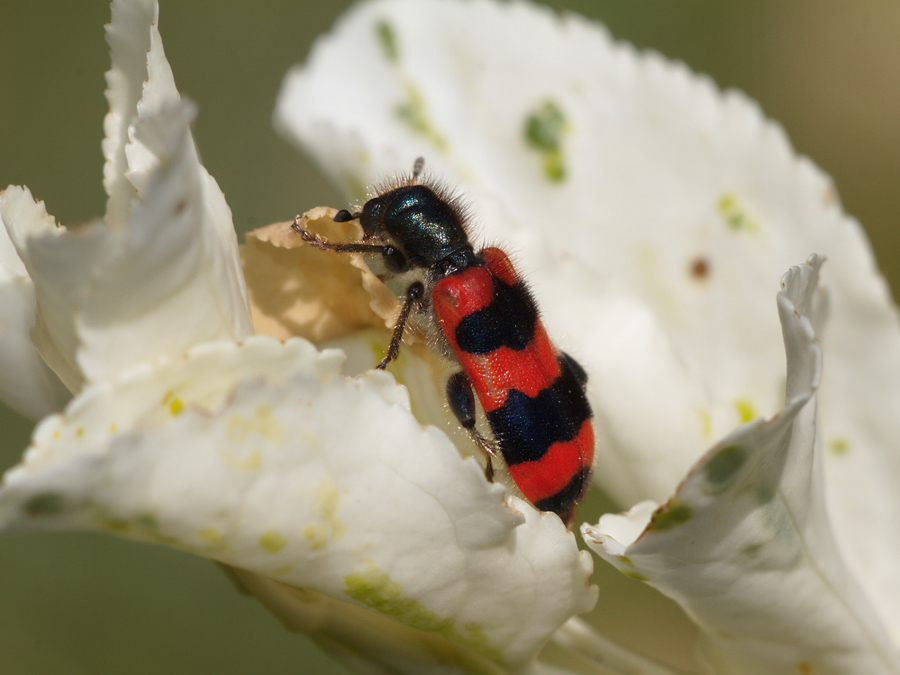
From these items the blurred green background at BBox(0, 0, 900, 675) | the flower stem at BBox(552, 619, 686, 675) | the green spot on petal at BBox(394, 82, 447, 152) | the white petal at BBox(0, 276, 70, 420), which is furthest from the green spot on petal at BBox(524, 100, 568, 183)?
the blurred green background at BBox(0, 0, 900, 675)

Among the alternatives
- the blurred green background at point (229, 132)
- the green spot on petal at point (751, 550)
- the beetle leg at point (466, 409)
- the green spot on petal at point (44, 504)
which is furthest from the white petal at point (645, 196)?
the blurred green background at point (229, 132)

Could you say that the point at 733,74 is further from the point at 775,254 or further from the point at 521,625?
the point at 521,625

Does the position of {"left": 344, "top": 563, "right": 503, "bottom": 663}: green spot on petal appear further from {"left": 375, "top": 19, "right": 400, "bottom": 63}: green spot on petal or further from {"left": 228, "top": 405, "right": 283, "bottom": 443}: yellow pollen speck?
{"left": 375, "top": 19, "right": 400, "bottom": 63}: green spot on petal

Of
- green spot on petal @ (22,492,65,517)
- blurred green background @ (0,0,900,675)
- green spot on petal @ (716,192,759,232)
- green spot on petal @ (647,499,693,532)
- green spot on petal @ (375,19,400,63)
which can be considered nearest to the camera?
green spot on petal @ (22,492,65,517)

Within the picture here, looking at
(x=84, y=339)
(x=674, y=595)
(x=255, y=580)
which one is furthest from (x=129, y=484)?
(x=674, y=595)

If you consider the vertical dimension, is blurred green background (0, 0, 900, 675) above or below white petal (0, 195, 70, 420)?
above

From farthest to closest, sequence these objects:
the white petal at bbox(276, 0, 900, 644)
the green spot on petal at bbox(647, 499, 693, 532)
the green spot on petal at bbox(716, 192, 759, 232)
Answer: the green spot on petal at bbox(716, 192, 759, 232), the white petal at bbox(276, 0, 900, 644), the green spot on petal at bbox(647, 499, 693, 532)

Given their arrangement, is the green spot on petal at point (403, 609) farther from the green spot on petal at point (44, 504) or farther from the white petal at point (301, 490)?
the green spot on petal at point (44, 504)

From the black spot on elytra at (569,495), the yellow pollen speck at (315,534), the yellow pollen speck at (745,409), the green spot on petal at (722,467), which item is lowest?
the yellow pollen speck at (315,534)
